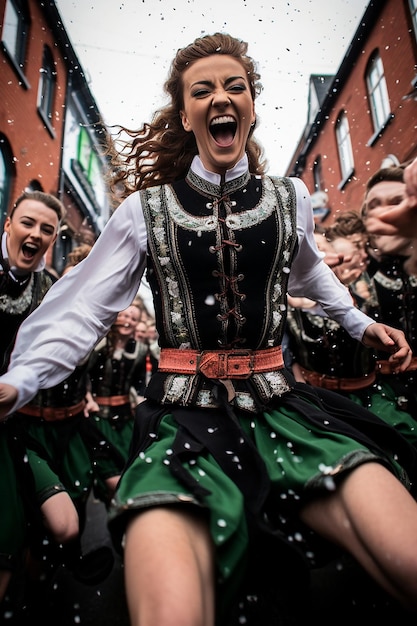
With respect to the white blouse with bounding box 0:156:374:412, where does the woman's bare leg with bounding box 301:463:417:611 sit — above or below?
below

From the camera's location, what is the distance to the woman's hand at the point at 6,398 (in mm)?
1245

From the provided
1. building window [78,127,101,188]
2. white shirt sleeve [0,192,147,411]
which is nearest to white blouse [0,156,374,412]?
white shirt sleeve [0,192,147,411]

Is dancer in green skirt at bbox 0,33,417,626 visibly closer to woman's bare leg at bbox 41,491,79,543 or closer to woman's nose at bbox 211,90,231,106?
woman's nose at bbox 211,90,231,106

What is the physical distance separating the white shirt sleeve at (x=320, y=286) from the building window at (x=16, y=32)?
19.0 ft

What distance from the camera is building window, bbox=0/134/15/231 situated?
6.39m

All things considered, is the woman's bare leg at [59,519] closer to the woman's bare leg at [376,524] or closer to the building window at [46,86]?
the woman's bare leg at [376,524]

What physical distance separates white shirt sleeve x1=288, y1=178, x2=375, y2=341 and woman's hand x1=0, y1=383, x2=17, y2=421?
1071 mm

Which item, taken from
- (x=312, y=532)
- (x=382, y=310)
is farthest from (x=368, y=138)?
(x=312, y=532)

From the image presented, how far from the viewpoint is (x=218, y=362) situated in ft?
4.72

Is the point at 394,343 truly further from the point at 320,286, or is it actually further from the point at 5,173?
the point at 5,173

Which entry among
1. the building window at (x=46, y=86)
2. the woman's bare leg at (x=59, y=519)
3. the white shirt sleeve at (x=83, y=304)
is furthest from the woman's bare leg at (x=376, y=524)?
the building window at (x=46, y=86)

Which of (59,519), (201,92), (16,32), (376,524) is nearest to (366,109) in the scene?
(16,32)

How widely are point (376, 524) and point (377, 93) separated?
20.8 feet

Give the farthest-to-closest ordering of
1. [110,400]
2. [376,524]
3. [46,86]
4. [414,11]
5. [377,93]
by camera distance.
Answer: [46,86]
[377,93]
[110,400]
[414,11]
[376,524]
